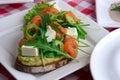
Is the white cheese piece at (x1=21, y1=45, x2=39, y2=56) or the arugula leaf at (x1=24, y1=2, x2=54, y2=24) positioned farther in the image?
the arugula leaf at (x1=24, y1=2, x2=54, y2=24)

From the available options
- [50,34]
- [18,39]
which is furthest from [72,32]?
[18,39]

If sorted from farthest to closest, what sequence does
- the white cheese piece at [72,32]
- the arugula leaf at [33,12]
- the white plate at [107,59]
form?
the arugula leaf at [33,12], the white cheese piece at [72,32], the white plate at [107,59]

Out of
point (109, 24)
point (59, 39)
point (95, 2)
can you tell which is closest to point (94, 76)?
point (59, 39)

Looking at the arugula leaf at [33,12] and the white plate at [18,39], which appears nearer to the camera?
the white plate at [18,39]

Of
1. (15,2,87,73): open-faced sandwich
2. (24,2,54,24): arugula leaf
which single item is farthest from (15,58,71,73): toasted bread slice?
(24,2,54,24): arugula leaf

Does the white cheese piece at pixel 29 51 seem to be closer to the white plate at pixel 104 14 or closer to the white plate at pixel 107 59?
the white plate at pixel 107 59

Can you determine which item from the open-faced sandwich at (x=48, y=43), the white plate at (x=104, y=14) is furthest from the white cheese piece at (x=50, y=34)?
the white plate at (x=104, y=14)

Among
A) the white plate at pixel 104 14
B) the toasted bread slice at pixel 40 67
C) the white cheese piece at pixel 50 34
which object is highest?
the white cheese piece at pixel 50 34

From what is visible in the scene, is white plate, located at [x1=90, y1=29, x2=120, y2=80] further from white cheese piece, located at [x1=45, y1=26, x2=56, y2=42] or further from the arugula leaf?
the arugula leaf
